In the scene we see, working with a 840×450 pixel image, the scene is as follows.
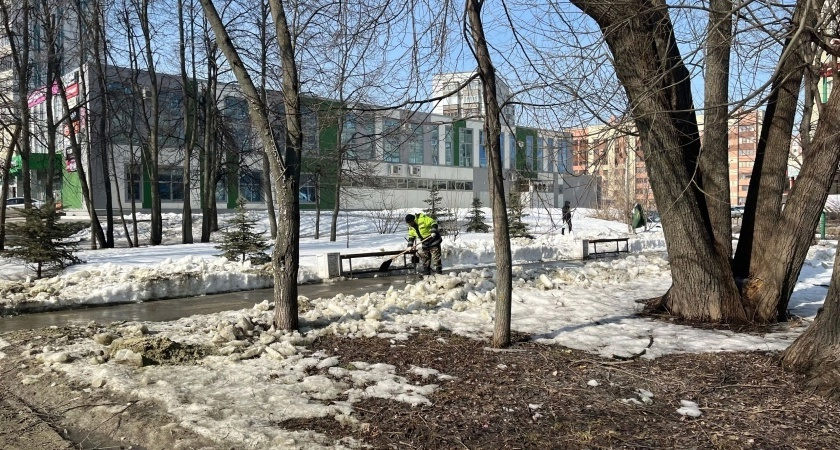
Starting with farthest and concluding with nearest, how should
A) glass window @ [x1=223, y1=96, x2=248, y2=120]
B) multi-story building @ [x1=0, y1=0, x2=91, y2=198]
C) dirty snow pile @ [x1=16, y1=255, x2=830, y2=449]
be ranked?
glass window @ [x1=223, y1=96, x2=248, y2=120] < multi-story building @ [x1=0, y1=0, x2=91, y2=198] < dirty snow pile @ [x1=16, y1=255, x2=830, y2=449]

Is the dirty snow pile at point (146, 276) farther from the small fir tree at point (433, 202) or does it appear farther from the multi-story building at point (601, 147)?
the small fir tree at point (433, 202)

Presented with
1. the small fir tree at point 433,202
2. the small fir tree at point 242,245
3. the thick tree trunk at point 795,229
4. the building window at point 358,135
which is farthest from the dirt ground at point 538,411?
the small fir tree at point 433,202

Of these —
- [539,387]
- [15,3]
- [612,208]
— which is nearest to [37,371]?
[539,387]

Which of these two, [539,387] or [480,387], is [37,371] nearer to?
[480,387]

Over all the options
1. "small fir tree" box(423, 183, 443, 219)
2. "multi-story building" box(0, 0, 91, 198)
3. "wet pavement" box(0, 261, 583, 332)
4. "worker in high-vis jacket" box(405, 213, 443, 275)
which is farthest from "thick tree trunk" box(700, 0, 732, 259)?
"small fir tree" box(423, 183, 443, 219)

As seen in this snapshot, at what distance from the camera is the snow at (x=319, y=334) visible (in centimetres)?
486

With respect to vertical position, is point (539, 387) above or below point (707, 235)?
below

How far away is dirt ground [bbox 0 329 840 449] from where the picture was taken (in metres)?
4.14

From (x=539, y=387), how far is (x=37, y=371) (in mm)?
4860

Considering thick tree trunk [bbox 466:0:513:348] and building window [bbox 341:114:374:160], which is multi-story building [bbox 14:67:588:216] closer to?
building window [bbox 341:114:374:160]

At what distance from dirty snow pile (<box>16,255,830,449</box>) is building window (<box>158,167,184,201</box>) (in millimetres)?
33476

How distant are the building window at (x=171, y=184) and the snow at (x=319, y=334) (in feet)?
88.2

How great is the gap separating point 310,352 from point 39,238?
9.48 metres

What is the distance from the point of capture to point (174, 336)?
23.9 feet
